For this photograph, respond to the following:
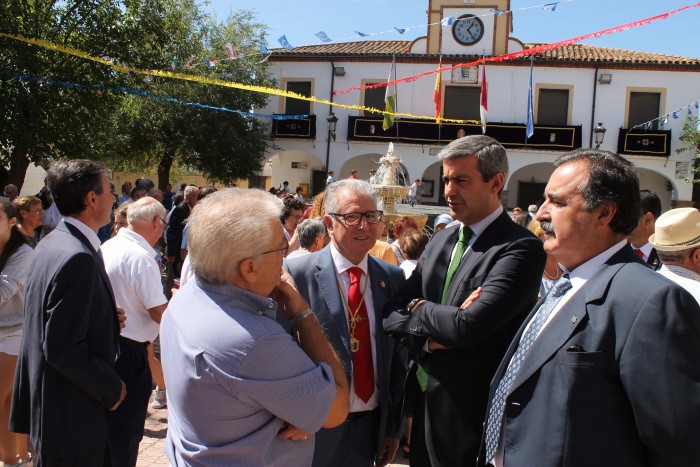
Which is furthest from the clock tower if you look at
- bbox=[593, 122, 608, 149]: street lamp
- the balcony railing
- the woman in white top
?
the woman in white top

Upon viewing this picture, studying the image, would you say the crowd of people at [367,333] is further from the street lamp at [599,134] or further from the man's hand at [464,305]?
the street lamp at [599,134]

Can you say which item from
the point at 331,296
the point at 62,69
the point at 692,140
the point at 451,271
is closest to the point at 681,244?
the point at 451,271

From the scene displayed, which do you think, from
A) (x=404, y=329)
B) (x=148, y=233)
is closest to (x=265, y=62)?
(x=148, y=233)

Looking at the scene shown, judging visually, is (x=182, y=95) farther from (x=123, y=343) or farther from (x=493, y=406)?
(x=493, y=406)

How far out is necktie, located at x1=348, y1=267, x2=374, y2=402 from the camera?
2.79m

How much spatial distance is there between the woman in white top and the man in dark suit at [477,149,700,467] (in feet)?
10.8

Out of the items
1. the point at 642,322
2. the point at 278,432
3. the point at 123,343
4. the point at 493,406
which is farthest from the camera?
the point at 123,343

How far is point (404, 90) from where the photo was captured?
23.6 metres

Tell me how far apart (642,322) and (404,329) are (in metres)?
1.12

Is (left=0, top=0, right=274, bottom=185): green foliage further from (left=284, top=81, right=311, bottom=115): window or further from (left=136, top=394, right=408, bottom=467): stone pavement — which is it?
(left=136, top=394, right=408, bottom=467): stone pavement

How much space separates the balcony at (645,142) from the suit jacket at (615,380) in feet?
72.5

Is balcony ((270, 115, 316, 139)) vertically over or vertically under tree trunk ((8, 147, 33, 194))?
over

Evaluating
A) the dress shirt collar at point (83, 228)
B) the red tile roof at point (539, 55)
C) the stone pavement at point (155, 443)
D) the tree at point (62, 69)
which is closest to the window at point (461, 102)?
the red tile roof at point (539, 55)

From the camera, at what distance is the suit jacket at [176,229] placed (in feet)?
30.1
